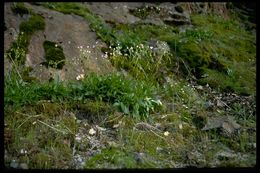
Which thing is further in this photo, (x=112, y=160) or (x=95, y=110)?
(x=95, y=110)

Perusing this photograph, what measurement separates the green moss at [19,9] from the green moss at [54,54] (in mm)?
846

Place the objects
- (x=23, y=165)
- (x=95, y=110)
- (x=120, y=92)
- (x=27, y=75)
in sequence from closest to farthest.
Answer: (x=23, y=165) < (x=95, y=110) < (x=120, y=92) < (x=27, y=75)

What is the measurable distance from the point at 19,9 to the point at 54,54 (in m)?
1.29

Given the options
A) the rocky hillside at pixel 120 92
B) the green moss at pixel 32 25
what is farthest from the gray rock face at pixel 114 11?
the green moss at pixel 32 25

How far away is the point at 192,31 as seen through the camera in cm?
798

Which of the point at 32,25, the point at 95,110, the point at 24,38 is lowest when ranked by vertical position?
the point at 95,110

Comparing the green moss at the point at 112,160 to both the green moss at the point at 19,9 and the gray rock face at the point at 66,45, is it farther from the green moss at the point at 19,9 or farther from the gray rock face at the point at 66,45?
the green moss at the point at 19,9

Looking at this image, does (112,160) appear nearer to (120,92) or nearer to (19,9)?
(120,92)

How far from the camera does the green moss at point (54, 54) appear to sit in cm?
586

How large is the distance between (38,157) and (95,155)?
2.01 feet

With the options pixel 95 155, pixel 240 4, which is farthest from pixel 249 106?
pixel 240 4

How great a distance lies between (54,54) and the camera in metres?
6.06

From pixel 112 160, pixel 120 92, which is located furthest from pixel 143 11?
pixel 112 160

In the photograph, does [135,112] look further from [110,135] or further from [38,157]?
[38,157]
